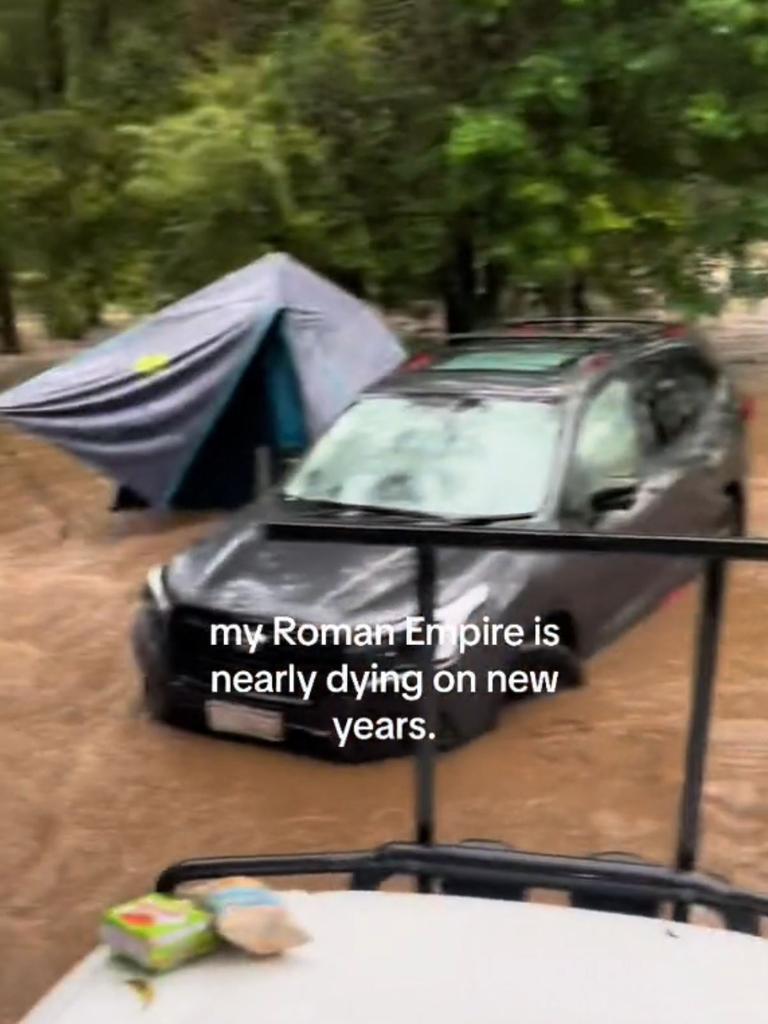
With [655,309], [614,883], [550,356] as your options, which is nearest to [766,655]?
[550,356]

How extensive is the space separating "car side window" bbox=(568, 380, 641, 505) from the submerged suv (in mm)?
10

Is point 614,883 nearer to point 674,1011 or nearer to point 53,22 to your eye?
point 674,1011

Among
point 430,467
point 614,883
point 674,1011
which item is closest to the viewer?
point 674,1011

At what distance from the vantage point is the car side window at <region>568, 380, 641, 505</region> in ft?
19.3

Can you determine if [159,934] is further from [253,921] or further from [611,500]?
[611,500]

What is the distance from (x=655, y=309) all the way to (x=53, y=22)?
8120 mm

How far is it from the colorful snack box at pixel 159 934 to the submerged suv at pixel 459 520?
11.2ft

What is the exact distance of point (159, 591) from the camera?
18.9ft

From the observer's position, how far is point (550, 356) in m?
6.68

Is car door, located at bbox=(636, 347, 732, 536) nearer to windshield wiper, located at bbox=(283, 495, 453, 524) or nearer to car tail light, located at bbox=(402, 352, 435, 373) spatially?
car tail light, located at bbox=(402, 352, 435, 373)

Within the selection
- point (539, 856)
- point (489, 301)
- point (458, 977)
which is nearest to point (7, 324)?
point (489, 301)

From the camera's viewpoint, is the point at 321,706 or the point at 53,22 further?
the point at 53,22

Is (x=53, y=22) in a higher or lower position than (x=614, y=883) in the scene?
higher

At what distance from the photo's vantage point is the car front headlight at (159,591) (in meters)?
5.62
